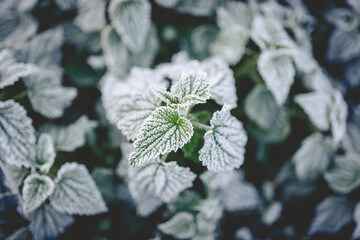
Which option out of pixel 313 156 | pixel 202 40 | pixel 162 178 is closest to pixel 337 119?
pixel 313 156

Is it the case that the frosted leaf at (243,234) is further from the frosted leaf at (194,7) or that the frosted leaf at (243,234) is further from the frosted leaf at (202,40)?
the frosted leaf at (194,7)

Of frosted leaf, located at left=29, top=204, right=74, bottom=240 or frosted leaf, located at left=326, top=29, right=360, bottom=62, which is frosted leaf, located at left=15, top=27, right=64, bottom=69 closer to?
frosted leaf, located at left=29, top=204, right=74, bottom=240

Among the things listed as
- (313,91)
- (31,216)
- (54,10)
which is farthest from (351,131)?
(54,10)

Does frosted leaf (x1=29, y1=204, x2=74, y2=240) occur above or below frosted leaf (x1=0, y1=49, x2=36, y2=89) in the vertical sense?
below

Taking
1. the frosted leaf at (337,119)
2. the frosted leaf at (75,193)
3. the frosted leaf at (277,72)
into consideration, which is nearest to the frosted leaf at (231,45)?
the frosted leaf at (277,72)

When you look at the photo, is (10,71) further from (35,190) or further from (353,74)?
(353,74)

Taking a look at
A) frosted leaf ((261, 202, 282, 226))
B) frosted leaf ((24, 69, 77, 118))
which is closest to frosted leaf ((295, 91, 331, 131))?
frosted leaf ((261, 202, 282, 226))

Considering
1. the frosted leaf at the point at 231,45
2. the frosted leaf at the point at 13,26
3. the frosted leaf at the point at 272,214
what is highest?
the frosted leaf at the point at 13,26

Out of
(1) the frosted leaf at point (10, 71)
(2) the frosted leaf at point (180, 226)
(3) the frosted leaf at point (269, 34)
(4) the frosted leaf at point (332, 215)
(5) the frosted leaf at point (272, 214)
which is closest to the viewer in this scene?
(1) the frosted leaf at point (10, 71)
